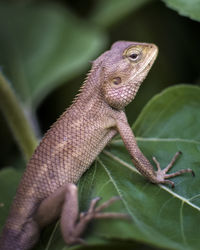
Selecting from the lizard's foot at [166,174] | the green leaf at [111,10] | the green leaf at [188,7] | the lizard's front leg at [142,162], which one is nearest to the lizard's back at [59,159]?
the lizard's front leg at [142,162]

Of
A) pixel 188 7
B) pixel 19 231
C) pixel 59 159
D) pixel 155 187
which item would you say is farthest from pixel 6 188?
pixel 188 7

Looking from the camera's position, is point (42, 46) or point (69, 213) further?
point (42, 46)

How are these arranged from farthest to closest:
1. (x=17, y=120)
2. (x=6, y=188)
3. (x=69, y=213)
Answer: (x=17, y=120) < (x=6, y=188) < (x=69, y=213)

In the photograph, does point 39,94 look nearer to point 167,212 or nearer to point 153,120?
point 153,120

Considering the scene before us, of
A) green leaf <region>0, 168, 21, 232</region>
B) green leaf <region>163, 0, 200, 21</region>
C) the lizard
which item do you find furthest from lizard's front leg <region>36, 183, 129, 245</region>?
green leaf <region>163, 0, 200, 21</region>

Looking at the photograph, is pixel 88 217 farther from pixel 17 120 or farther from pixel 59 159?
pixel 17 120

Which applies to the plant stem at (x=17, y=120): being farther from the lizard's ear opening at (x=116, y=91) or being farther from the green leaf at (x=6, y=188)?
the lizard's ear opening at (x=116, y=91)

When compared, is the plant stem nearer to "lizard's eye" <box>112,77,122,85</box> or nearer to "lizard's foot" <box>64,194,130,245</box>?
"lizard's eye" <box>112,77,122,85</box>
